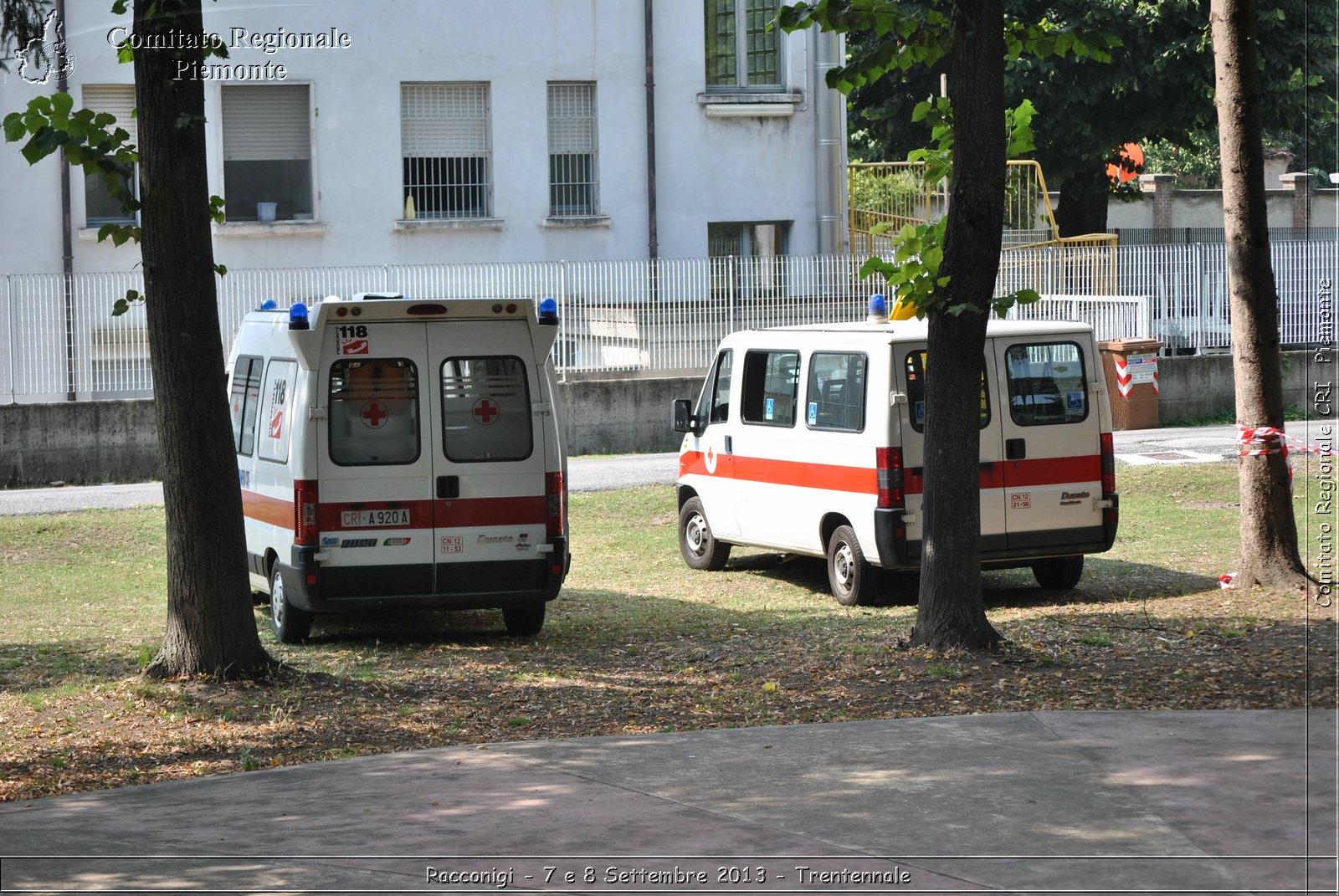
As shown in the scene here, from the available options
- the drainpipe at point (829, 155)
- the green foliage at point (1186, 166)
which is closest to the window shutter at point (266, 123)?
the drainpipe at point (829, 155)

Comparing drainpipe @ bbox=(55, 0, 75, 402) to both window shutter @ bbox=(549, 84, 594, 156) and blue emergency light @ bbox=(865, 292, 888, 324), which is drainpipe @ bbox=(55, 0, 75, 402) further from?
blue emergency light @ bbox=(865, 292, 888, 324)

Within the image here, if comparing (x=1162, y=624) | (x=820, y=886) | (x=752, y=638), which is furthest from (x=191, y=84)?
(x=1162, y=624)

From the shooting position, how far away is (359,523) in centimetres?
1077

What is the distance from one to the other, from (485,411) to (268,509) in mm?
1857

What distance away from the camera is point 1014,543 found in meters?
12.2

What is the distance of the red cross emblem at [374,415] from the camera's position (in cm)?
1084

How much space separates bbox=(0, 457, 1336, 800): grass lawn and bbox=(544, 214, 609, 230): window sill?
50.3 ft

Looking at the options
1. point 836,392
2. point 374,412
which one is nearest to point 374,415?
point 374,412

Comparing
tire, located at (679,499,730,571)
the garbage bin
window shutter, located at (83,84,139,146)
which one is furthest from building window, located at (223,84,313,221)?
tire, located at (679,499,730,571)

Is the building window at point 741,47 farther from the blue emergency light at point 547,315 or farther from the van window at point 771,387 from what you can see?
the blue emergency light at point 547,315

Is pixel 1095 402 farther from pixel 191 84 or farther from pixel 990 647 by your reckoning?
pixel 191 84

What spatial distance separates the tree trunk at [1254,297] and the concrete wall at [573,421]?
10.00 metres

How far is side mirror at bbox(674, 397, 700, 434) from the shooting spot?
14.4 metres

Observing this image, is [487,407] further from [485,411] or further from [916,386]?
[916,386]
